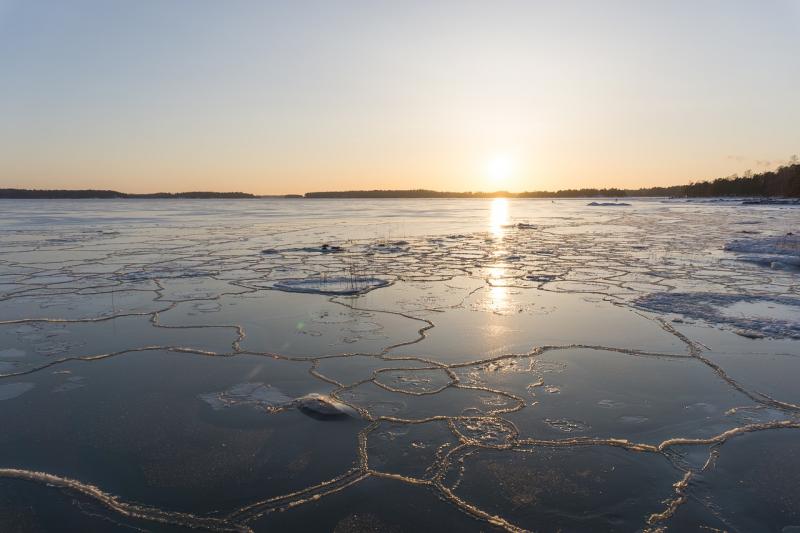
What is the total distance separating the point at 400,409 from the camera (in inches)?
130

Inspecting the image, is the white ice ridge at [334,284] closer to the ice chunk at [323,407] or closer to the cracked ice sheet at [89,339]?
the cracked ice sheet at [89,339]

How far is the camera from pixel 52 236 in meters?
17.0

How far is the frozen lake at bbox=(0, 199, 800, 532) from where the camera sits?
2281mm

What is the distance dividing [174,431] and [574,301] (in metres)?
5.39

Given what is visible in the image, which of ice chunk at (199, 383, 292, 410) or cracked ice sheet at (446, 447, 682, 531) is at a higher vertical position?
ice chunk at (199, 383, 292, 410)

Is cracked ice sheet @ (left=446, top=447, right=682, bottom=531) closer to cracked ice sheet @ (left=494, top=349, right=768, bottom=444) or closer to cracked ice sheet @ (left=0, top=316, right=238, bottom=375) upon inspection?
cracked ice sheet @ (left=494, top=349, right=768, bottom=444)

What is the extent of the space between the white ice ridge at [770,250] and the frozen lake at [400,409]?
3.50 metres

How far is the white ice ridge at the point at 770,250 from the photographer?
9.92m

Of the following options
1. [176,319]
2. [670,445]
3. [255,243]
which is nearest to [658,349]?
[670,445]

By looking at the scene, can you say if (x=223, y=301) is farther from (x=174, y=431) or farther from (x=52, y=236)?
(x=52, y=236)

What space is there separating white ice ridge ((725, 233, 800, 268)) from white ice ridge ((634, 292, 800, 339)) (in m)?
4.03

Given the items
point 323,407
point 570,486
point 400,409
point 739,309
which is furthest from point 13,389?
point 739,309

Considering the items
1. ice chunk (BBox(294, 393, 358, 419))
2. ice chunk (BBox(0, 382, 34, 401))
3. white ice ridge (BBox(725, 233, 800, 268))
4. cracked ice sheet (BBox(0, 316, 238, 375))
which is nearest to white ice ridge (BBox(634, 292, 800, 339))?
white ice ridge (BBox(725, 233, 800, 268))

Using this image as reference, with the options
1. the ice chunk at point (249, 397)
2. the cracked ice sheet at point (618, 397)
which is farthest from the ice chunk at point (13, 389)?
the cracked ice sheet at point (618, 397)
